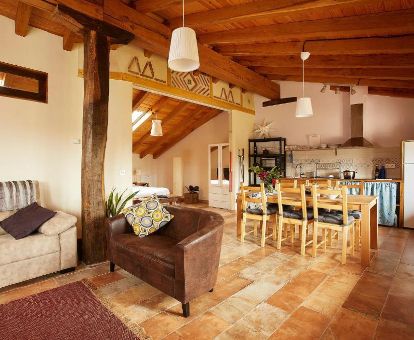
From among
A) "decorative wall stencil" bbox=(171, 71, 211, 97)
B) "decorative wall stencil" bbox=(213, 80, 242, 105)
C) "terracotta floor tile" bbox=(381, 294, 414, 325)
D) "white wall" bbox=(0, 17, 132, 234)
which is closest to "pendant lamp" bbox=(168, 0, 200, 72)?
"white wall" bbox=(0, 17, 132, 234)

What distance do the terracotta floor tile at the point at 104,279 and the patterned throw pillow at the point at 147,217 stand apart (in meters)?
0.51

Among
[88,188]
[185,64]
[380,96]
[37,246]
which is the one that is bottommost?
[37,246]

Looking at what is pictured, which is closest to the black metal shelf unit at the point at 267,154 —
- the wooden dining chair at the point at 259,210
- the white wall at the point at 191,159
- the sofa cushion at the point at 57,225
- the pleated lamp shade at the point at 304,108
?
the white wall at the point at 191,159

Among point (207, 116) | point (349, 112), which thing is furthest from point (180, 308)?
point (207, 116)

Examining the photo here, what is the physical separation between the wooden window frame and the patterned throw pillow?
6.92ft

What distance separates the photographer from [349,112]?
611cm

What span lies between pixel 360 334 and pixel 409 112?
5080mm

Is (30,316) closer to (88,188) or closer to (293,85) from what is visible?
(88,188)

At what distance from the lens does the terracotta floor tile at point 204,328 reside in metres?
1.96

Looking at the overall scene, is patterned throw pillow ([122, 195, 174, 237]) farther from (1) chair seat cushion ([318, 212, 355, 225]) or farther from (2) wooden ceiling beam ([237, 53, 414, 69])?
(2) wooden ceiling beam ([237, 53, 414, 69])

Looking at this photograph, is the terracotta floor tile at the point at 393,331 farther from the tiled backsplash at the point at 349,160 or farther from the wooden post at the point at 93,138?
the tiled backsplash at the point at 349,160

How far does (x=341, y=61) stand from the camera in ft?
14.9

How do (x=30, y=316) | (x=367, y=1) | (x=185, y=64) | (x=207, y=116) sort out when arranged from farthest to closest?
(x=207, y=116), (x=367, y=1), (x=185, y=64), (x=30, y=316)

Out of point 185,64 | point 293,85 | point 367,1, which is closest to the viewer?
point 185,64
